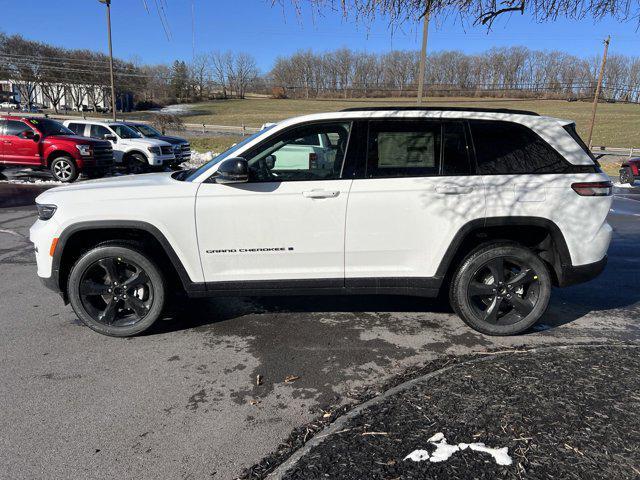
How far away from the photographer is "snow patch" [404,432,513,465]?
2389mm

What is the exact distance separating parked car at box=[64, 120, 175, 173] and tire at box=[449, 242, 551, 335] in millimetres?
14960

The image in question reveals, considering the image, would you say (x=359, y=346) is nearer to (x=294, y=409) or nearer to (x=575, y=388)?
(x=294, y=409)

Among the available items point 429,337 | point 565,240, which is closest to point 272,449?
point 429,337

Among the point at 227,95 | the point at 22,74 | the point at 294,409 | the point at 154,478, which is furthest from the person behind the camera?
the point at 227,95

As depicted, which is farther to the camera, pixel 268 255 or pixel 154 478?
pixel 268 255

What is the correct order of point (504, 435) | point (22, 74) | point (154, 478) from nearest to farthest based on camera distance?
point (154, 478) < point (504, 435) < point (22, 74)

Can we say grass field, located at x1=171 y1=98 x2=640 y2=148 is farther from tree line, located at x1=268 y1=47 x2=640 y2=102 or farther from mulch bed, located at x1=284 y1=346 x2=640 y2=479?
mulch bed, located at x1=284 y1=346 x2=640 y2=479

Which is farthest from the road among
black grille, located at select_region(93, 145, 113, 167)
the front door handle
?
black grille, located at select_region(93, 145, 113, 167)

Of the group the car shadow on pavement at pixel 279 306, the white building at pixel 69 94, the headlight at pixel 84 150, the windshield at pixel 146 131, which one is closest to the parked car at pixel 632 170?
the car shadow on pavement at pixel 279 306

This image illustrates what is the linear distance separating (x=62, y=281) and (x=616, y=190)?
16.1m

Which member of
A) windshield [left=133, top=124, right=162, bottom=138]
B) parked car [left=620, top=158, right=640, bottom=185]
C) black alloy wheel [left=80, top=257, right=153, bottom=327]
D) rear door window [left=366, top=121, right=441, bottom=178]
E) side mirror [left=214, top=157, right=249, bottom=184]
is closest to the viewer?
side mirror [left=214, top=157, right=249, bottom=184]

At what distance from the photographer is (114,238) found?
13.2ft

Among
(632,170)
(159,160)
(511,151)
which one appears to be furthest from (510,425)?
(159,160)

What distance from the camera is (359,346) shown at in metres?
3.92
